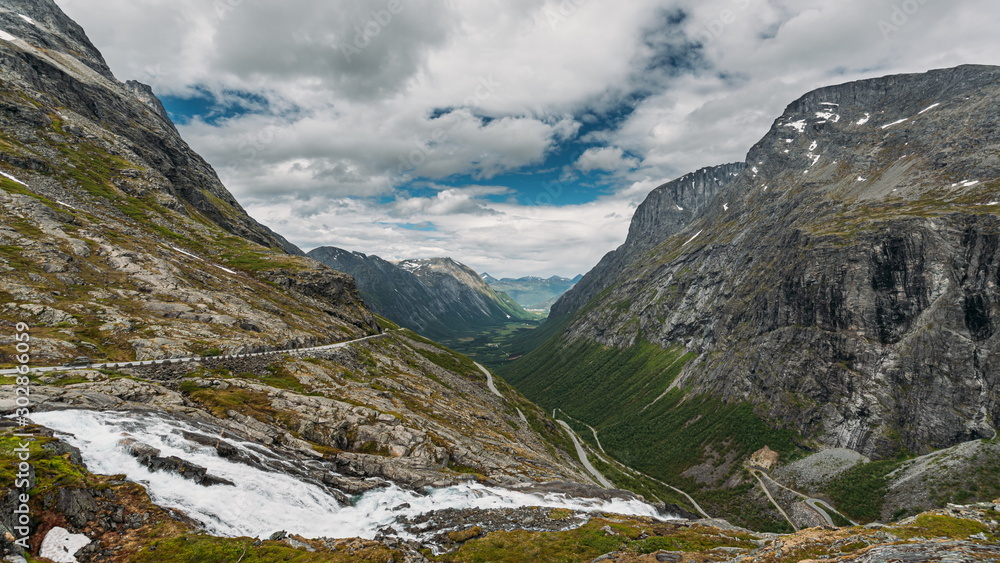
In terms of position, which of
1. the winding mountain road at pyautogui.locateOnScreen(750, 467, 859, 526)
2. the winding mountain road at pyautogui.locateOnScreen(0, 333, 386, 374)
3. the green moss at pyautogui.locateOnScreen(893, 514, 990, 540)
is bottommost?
the winding mountain road at pyautogui.locateOnScreen(750, 467, 859, 526)

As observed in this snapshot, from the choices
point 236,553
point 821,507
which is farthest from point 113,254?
point 821,507

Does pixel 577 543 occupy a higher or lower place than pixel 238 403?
lower

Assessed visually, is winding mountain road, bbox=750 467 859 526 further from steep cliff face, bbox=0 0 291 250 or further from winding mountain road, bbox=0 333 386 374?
steep cliff face, bbox=0 0 291 250

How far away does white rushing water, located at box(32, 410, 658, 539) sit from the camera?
3158cm

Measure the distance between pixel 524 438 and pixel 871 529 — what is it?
83329mm

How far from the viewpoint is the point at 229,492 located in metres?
34.8

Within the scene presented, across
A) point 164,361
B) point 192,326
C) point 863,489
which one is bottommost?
point 863,489

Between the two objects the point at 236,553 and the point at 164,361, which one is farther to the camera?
the point at 164,361

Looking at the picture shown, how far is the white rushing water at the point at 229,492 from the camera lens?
31.6 metres

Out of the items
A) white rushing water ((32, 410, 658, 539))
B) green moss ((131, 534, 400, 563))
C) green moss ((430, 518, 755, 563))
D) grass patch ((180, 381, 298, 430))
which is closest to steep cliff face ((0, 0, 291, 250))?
grass patch ((180, 381, 298, 430))

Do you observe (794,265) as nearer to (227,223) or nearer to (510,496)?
(510,496)

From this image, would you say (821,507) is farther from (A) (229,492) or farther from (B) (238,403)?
(B) (238,403)

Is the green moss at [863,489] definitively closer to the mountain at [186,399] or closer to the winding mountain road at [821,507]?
the winding mountain road at [821,507]

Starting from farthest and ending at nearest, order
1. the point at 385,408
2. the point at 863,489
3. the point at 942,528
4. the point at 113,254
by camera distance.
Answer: the point at 863,489
the point at 113,254
the point at 385,408
the point at 942,528
